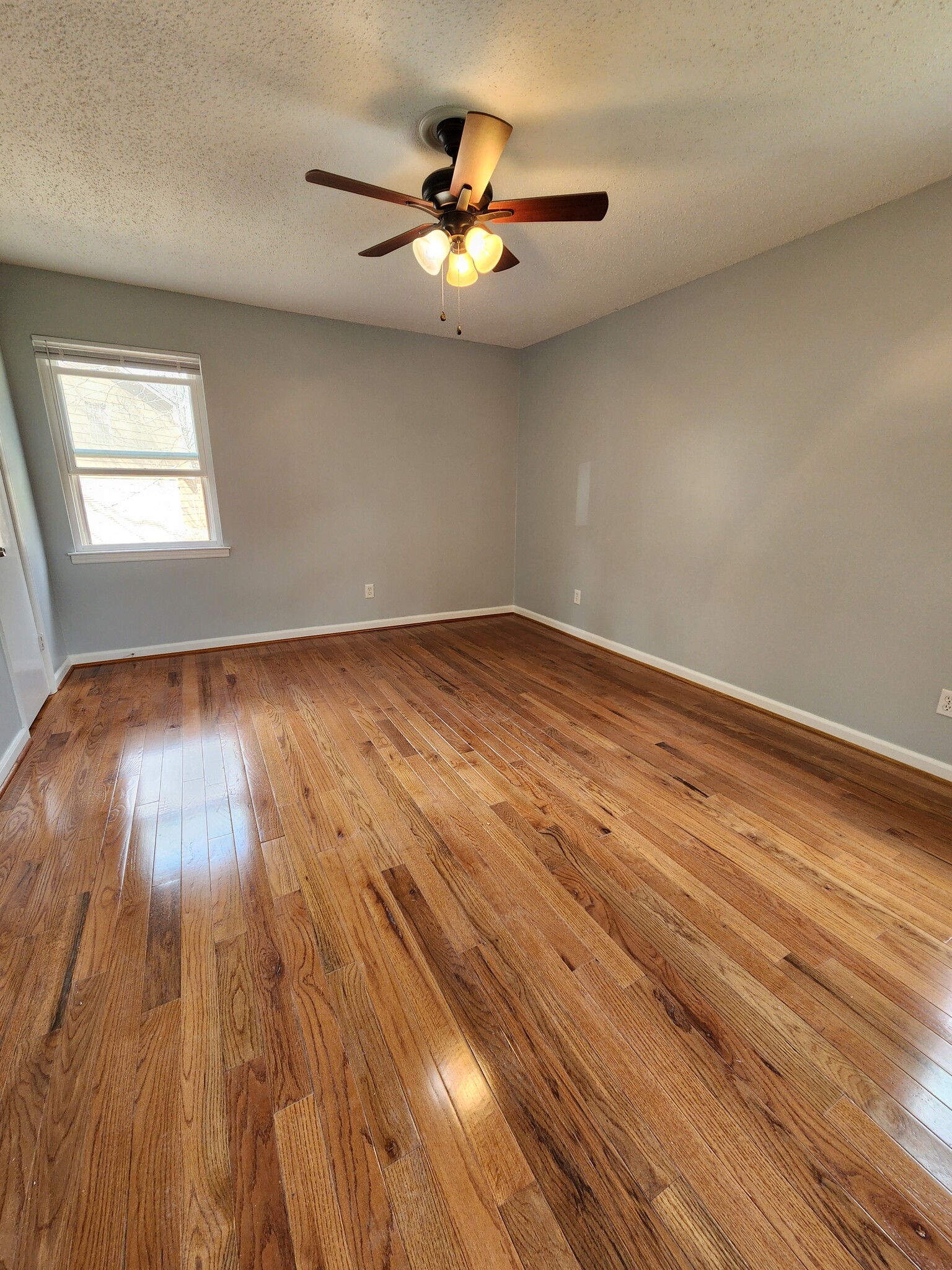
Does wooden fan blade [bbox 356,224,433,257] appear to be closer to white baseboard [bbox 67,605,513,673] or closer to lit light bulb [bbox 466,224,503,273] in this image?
lit light bulb [bbox 466,224,503,273]

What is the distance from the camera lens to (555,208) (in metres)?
1.72

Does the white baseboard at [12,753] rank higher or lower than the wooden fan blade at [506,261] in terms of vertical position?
lower

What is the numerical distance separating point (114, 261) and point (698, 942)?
4260 mm

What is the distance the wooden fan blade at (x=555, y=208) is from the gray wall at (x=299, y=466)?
7.87 feet

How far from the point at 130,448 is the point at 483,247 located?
2.80 metres

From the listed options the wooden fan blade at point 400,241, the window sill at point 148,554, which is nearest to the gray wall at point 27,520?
the window sill at point 148,554

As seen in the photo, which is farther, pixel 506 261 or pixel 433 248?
pixel 506 261

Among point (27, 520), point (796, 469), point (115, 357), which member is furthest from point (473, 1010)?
point (115, 357)

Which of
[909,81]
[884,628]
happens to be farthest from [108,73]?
[884,628]

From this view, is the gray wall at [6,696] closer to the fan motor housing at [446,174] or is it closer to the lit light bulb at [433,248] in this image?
the lit light bulb at [433,248]

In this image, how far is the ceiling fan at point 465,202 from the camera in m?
1.56

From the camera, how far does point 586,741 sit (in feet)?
8.30

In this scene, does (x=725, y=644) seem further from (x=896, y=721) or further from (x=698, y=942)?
(x=698, y=942)

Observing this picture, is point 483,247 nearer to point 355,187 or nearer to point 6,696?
point 355,187
